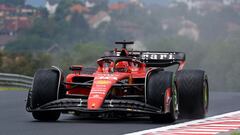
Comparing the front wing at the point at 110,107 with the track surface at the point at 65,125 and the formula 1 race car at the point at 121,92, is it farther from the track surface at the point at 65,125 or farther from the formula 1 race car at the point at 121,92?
the track surface at the point at 65,125

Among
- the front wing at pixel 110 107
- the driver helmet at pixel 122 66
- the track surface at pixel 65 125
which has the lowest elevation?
the track surface at pixel 65 125

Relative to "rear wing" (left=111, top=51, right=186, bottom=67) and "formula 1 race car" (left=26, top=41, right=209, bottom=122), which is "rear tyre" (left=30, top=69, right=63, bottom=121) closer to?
"formula 1 race car" (left=26, top=41, right=209, bottom=122)

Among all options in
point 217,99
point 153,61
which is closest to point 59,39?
point 217,99

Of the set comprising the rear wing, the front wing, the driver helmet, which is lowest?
the front wing

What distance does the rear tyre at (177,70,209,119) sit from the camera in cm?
1816

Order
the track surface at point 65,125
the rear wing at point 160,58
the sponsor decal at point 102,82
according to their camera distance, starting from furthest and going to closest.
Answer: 1. the rear wing at point 160,58
2. the sponsor decal at point 102,82
3. the track surface at point 65,125

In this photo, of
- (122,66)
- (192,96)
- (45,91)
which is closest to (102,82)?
(45,91)

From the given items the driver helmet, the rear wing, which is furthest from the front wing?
the rear wing

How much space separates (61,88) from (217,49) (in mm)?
25669

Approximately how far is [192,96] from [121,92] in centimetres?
153

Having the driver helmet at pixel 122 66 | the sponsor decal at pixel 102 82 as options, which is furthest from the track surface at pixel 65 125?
the driver helmet at pixel 122 66

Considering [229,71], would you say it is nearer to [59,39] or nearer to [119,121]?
[59,39]

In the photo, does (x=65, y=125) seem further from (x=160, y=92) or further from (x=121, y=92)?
(x=160, y=92)

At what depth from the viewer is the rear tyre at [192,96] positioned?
715 inches
